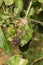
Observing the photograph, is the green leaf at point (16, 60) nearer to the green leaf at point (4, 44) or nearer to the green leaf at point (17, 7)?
the green leaf at point (4, 44)

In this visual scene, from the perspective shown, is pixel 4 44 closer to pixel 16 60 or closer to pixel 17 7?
pixel 16 60

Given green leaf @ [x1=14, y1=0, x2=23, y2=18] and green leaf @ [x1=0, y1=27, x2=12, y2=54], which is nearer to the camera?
green leaf @ [x1=0, y1=27, x2=12, y2=54]

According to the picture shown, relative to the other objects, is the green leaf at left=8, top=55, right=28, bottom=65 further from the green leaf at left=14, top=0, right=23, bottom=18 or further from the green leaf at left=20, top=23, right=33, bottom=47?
the green leaf at left=14, top=0, right=23, bottom=18

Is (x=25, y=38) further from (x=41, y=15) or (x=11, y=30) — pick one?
(x=41, y=15)

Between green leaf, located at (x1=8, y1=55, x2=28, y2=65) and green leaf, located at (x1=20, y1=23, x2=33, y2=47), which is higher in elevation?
green leaf, located at (x1=20, y1=23, x2=33, y2=47)

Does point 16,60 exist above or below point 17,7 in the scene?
below

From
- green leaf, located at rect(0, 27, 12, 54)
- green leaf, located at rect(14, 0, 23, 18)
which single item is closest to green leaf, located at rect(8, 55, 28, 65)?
green leaf, located at rect(0, 27, 12, 54)

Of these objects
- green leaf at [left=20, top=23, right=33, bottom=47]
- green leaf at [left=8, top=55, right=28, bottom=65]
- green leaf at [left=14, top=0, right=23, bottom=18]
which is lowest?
green leaf at [left=8, top=55, right=28, bottom=65]

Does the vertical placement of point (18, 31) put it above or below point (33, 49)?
above

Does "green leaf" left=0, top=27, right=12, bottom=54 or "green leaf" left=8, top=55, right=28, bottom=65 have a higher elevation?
"green leaf" left=0, top=27, right=12, bottom=54

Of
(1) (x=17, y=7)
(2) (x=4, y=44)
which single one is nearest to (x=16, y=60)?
(2) (x=4, y=44)

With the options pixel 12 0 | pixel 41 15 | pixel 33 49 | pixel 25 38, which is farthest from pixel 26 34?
pixel 33 49
